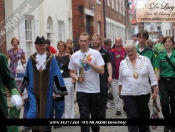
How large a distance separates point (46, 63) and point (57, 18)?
12.9 m

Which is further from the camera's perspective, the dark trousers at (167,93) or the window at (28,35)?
the window at (28,35)

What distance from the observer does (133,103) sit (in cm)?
702

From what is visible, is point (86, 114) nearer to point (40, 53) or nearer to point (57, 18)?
point (40, 53)

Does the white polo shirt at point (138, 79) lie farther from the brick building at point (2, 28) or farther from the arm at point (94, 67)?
the brick building at point (2, 28)

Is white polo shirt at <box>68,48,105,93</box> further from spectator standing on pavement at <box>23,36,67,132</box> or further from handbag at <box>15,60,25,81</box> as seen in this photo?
handbag at <box>15,60,25,81</box>

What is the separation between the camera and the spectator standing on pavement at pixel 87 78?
7.50 metres

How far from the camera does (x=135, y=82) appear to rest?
22.8 feet

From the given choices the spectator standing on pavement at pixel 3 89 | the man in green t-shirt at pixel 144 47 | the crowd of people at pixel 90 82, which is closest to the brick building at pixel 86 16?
the man in green t-shirt at pixel 144 47

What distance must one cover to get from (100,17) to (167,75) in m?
22.8

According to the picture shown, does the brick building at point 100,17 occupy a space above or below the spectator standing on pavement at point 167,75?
above

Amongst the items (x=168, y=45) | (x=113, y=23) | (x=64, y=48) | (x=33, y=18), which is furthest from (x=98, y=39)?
(x=113, y=23)

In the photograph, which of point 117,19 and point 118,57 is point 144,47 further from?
point 117,19

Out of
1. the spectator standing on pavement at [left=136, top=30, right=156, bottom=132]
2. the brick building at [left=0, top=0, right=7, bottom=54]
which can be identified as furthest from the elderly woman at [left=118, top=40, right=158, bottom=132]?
the brick building at [left=0, top=0, right=7, bottom=54]

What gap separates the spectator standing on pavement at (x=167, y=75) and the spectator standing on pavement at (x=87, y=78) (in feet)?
4.04
